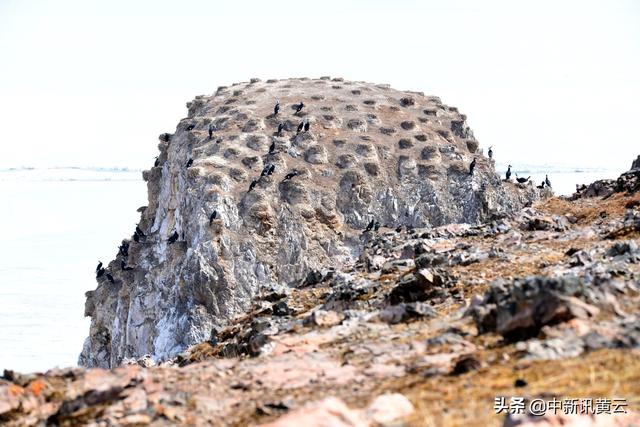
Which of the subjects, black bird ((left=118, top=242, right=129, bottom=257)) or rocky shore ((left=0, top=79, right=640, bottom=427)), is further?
black bird ((left=118, top=242, right=129, bottom=257))

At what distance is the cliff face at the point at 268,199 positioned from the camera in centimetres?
7719

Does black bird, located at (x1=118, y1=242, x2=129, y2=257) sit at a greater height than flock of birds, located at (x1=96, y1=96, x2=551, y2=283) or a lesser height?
lesser

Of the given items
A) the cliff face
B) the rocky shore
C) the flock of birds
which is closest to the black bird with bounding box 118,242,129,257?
the flock of birds

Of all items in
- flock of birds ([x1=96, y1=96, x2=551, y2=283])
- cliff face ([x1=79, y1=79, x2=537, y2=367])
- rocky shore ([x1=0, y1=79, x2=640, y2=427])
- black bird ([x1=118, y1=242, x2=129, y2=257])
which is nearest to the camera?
rocky shore ([x1=0, y1=79, x2=640, y2=427])

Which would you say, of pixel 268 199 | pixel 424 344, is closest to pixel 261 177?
pixel 268 199

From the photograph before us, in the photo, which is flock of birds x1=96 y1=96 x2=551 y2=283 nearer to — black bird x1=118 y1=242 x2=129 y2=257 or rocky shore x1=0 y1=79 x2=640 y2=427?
black bird x1=118 y1=242 x2=129 y2=257

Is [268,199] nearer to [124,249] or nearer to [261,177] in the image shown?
[261,177]

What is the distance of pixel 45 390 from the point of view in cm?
1451

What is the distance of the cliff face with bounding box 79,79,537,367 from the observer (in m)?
77.2

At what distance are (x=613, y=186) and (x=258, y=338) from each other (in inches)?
914

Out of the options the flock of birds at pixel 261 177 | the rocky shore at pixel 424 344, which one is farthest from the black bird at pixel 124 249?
the rocky shore at pixel 424 344

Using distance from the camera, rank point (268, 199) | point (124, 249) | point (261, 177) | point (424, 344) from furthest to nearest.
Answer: point (124, 249) < point (261, 177) < point (268, 199) < point (424, 344)

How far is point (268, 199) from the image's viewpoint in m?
82.9

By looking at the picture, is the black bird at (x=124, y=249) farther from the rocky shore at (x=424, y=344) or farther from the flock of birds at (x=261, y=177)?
the rocky shore at (x=424, y=344)
